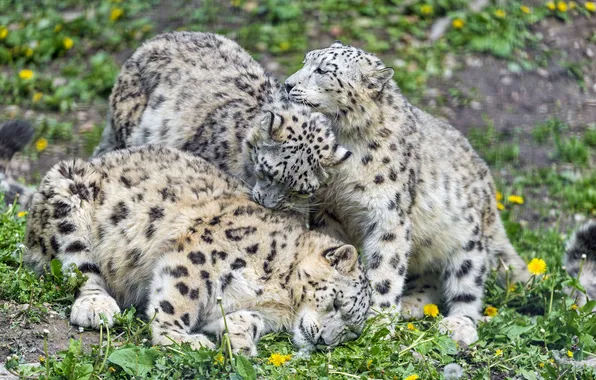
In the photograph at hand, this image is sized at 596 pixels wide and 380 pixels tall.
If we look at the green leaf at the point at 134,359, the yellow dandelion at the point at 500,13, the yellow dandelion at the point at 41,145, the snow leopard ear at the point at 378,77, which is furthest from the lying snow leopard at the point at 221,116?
the yellow dandelion at the point at 500,13

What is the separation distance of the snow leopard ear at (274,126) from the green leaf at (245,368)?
6.67 feet

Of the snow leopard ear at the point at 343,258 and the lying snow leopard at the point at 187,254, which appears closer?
the lying snow leopard at the point at 187,254

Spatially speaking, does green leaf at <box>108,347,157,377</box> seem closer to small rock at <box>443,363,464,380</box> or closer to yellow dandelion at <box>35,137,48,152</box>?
small rock at <box>443,363,464,380</box>

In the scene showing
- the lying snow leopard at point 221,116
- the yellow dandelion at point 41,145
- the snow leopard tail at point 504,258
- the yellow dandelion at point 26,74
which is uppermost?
the lying snow leopard at point 221,116

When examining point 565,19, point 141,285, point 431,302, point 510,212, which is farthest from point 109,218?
point 565,19

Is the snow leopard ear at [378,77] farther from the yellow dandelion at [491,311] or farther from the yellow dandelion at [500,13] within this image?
the yellow dandelion at [500,13]

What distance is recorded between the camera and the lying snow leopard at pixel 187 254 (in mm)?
6316

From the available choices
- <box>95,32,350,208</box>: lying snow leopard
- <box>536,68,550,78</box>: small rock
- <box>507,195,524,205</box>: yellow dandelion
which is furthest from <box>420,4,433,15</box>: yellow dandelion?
<box>95,32,350,208</box>: lying snow leopard

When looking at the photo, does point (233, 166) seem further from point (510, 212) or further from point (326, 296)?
point (510, 212)

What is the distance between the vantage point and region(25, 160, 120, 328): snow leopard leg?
674cm

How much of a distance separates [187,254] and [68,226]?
Result: 38.4 inches

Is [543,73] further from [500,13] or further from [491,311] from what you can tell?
[491,311]

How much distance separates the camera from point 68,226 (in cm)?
675

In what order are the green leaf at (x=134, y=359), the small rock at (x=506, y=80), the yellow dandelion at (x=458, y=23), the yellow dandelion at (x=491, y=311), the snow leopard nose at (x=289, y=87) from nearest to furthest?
the green leaf at (x=134, y=359)
the snow leopard nose at (x=289, y=87)
the yellow dandelion at (x=491, y=311)
the small rock at (x=506, y=80)
the yellow dandelion at (x=458, y=23)
